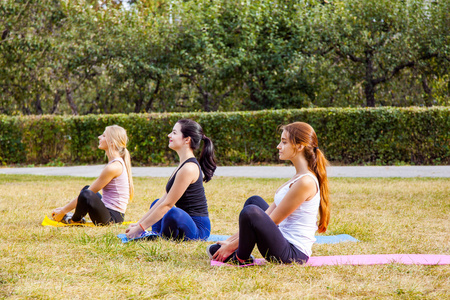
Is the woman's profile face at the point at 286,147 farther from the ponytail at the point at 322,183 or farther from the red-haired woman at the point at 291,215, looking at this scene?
the ponytail at the point at 322,183

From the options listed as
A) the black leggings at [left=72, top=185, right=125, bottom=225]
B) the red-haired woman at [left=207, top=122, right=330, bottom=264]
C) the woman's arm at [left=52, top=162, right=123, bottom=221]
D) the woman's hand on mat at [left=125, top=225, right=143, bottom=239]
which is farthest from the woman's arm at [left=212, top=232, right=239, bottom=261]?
the woman's arm at [left=52, top=162, right=123, bottom=221]

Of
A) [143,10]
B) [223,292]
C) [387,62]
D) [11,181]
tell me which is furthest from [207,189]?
[143,10]

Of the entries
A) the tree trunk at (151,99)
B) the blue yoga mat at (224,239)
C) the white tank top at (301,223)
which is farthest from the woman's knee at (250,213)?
the tree trunk at (151,99)

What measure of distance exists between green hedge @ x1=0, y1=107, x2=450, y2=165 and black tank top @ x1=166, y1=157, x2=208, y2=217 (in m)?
9.35

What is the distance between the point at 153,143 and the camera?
14.7 m

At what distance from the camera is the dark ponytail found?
5.09 metres

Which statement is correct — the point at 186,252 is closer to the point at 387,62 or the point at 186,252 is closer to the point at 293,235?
the point at 293,235

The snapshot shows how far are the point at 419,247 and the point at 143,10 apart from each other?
1744 cm

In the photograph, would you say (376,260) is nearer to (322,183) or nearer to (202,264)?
(322,183)

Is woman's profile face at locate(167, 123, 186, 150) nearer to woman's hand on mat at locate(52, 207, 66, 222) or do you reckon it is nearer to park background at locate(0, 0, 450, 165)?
woman's hand on mat at locate(52, 207, 66, 222)

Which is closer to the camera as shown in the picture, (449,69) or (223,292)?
(223,292)

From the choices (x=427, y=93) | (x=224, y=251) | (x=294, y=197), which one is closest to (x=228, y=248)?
(x=224, y=251)

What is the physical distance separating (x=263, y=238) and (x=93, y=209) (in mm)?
2733

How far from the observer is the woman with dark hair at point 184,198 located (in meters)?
4.86
